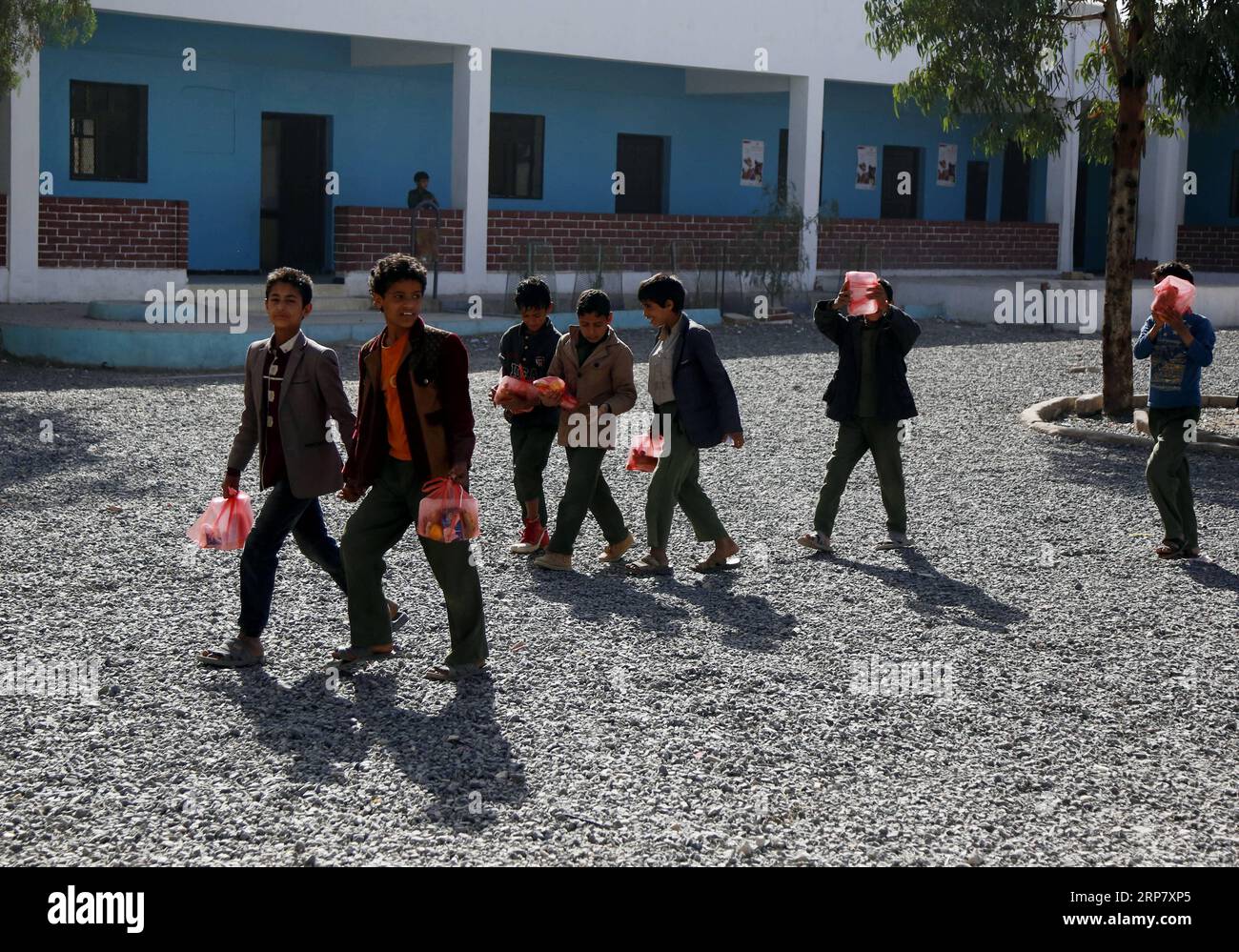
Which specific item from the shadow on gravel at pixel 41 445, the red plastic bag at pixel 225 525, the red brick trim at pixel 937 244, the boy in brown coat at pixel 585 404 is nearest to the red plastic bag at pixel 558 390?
the boy in brown coat at pixel 585 404

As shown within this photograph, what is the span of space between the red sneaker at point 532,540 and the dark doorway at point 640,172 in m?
17.0

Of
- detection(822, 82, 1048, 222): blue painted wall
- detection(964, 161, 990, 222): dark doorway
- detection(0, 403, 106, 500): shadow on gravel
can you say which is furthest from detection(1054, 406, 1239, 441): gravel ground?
detection(964, 161, 990, 222): dark doorway

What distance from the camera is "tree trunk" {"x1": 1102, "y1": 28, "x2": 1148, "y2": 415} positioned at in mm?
13633

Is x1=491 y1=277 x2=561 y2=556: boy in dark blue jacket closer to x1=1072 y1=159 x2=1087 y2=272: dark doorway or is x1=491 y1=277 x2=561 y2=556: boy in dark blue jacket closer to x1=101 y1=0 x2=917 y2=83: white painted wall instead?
x1=101 y1=0 x2=917 y2=83: white painted wall

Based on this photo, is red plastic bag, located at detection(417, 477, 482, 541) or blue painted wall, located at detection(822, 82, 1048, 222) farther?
blue painted wall, located at detection(822, 82, 1048, 222)

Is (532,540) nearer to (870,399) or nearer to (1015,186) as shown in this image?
(870,399)

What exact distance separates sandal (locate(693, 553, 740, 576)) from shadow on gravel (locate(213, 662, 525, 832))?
7.07ft

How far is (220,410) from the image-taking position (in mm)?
13164

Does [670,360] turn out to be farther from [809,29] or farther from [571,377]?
[809,29]

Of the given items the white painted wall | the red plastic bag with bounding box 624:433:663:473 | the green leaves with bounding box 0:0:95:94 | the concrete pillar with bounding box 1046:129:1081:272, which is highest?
the white painted wall

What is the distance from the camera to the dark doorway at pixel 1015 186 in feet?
96.1

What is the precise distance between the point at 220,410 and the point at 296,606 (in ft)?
20.4

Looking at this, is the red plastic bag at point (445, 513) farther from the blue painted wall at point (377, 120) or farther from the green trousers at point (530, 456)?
the blue painted wall at point (377, 120)
